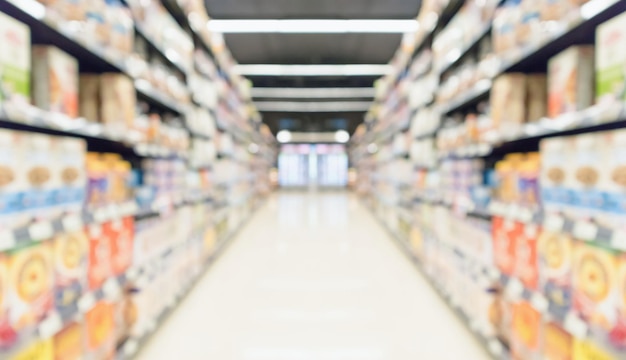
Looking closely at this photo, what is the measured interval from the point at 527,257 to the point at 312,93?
1145 centimetres

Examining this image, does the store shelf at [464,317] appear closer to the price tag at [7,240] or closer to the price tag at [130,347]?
the price tag at [130,347]

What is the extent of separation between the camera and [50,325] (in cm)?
134

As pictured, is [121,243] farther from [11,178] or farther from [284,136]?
[284,136]

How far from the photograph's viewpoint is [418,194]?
13.1 feet

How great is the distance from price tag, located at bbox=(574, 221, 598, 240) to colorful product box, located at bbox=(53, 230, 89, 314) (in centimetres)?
194

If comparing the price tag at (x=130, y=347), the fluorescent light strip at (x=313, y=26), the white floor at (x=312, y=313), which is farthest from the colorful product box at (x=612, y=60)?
the fluorescent light strip at (x=313, y=26)

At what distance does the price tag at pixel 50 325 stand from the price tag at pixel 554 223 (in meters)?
1.92

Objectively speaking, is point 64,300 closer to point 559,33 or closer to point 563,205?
point 563,205

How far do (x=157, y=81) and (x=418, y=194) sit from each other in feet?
9.13

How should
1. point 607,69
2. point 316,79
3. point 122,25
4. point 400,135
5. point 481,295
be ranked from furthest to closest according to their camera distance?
1. point 316,79
2. point 400,135
3. point 481,295
4. point 122,25
5. point 607,69

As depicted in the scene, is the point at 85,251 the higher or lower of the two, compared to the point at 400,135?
lower

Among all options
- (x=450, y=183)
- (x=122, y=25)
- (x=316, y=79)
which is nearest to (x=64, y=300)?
(x=122, y=25)

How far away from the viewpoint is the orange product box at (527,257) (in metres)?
1.66

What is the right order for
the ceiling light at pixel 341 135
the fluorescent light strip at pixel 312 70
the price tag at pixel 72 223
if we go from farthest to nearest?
1. the ceiling light at pixel 341 135
2. the fluorescent light strip at pixel 312 70
3. the price tag at pixel 72 223
